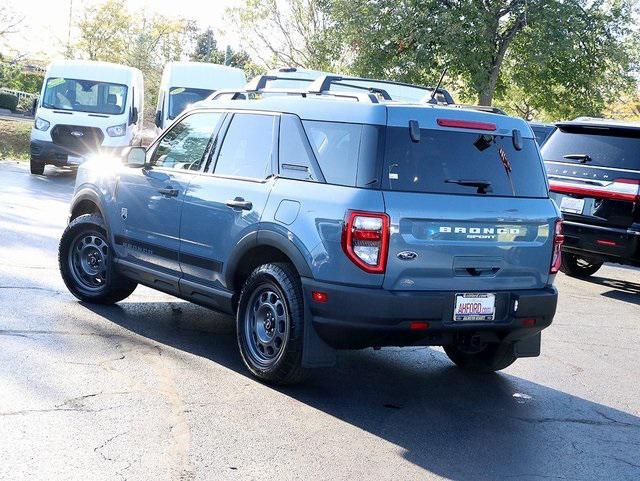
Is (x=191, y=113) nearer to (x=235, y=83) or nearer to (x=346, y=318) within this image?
(x=346, y=318)

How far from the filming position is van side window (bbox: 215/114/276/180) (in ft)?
21.2

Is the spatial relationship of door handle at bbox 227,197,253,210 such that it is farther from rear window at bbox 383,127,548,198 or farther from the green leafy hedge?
the green leafy hedge

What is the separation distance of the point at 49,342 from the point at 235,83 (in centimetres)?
1567

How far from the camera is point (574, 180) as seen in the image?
11.4 meters

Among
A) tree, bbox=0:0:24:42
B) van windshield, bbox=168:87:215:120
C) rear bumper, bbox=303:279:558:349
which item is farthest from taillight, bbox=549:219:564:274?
tree, bbox=0:0:24:42

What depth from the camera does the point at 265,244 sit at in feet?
20.1

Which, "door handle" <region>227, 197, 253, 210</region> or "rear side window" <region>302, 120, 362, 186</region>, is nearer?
"rear side window" <region>302, 120, 362, 186</region>

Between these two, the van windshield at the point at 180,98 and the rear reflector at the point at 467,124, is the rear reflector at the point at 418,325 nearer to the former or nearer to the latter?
the rear reflector at the point at 467,124

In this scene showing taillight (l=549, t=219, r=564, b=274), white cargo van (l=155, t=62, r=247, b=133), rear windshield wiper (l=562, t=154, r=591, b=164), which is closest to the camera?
taillight (l=549, t=219, r=564, b=274)

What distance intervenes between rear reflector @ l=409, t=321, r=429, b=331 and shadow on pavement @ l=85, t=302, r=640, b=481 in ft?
1.76

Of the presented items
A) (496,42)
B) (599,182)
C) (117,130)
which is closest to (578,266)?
(599,182)

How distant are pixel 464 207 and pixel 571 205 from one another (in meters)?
5.94

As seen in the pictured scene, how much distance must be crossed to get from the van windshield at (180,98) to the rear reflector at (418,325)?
53.0ft

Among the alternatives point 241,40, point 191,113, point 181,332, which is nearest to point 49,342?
point 181,332
